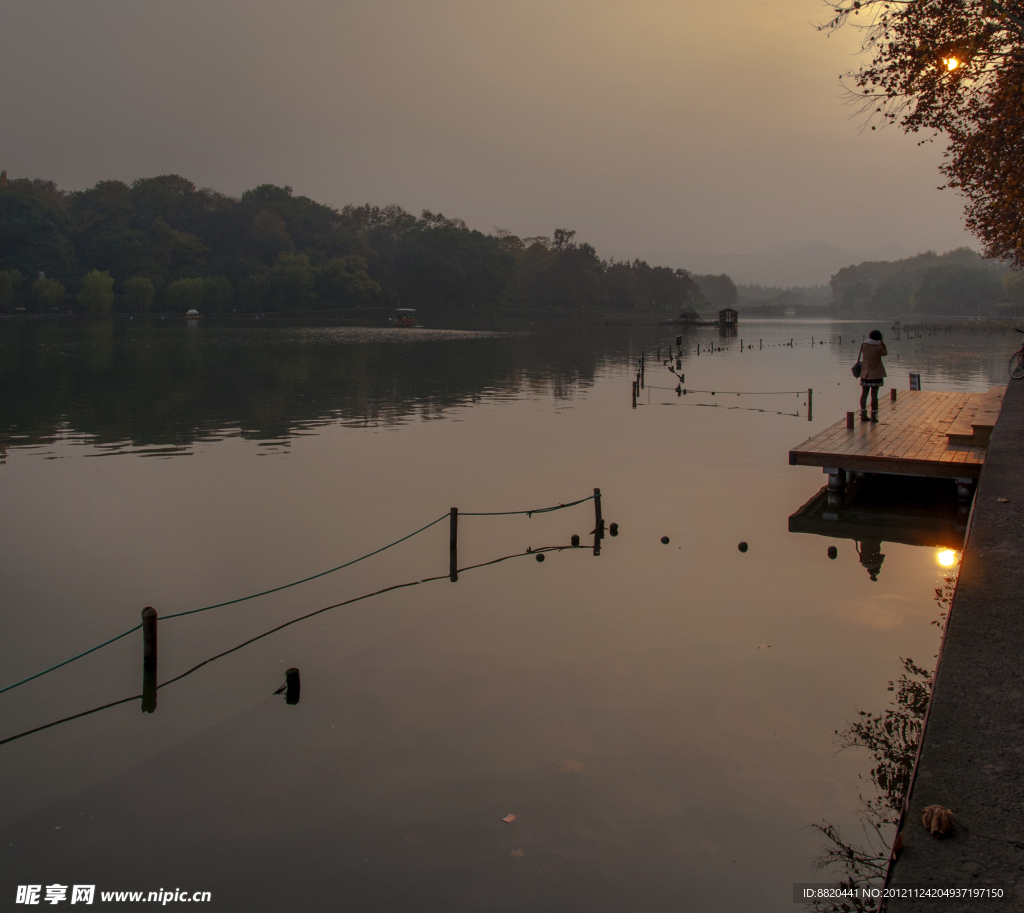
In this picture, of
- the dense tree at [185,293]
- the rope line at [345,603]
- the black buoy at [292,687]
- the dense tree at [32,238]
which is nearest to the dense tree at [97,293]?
the dense tree at [185,293]

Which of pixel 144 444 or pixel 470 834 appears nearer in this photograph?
pixel 470 834

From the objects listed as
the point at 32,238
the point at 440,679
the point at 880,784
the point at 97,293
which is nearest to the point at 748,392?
the point at 440,679

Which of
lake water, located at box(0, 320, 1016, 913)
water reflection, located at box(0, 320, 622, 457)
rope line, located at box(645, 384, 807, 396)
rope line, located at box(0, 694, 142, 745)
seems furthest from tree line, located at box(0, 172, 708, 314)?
rope line, located at box(0, 694, 142, 745)

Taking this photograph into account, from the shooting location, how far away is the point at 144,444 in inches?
940

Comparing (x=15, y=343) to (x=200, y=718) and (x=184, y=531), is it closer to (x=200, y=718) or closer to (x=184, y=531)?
(x=184, y=531)

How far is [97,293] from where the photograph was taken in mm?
120000

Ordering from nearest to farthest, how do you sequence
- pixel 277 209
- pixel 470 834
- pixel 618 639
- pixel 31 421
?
pixel 470 834, pixel 618 639, pixel 31 421, pixel 277 209

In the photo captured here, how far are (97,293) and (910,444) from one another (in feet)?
407

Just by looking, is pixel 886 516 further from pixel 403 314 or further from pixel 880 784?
pixel 403 314

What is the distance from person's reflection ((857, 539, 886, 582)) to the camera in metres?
13.0

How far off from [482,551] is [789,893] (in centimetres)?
838

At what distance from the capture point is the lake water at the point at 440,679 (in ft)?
21.2

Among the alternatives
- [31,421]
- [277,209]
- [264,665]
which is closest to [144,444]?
[31,421]

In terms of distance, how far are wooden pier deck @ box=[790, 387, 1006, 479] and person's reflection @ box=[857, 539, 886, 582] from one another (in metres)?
1.53
